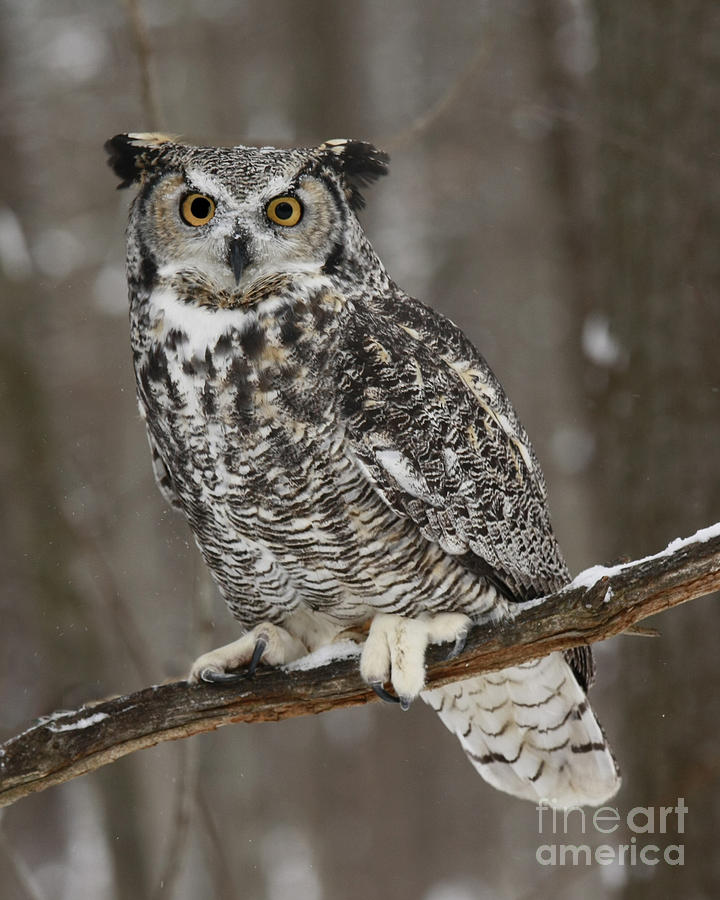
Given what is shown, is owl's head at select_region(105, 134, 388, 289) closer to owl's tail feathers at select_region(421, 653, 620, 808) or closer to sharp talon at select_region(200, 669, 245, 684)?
sharp talon at select_region(200, 669, 245, 684)

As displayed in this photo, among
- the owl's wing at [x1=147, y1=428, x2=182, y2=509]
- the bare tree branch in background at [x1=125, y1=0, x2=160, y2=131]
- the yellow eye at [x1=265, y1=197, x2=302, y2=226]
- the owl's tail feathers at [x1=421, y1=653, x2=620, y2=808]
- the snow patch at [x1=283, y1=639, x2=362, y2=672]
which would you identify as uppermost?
the bare tree branch in background at [x1=125, y1=0, x2=160, y2=131]

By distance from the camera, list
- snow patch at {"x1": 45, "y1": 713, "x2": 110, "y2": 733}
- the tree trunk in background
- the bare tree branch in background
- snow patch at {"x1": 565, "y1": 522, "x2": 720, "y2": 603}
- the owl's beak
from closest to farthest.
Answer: snow patch at {"x1": 565, "y1": 522, "x2": 720, "y2": 603}
the owl's beak
snow patch at {"x1": 45, "y1": 713, "x2": 110, "y2": 733}
the bare tree branch in background
the tree trunk in background

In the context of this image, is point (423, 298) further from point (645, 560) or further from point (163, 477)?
point (645, 560)

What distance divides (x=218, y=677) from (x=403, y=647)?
38 centimetres

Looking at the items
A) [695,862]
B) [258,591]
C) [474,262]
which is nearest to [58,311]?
[474,262]

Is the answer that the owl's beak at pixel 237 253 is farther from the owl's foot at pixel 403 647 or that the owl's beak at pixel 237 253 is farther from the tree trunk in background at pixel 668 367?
the tree trunk in background at pixel 668 367

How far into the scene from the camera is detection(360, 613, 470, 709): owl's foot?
1.97 meters

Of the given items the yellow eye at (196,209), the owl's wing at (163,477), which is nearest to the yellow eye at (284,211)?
the yellow eye at (196,209)

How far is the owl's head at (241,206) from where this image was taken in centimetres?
190

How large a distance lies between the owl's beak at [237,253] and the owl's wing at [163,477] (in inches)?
19.5

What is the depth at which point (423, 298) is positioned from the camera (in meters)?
5.13

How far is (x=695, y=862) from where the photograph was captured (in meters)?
2.87

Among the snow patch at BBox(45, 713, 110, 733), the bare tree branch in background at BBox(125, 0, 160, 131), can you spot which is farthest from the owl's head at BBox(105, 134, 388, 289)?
the snow patch at BBox(45, 713, 110, 733)

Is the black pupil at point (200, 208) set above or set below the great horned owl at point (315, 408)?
above
